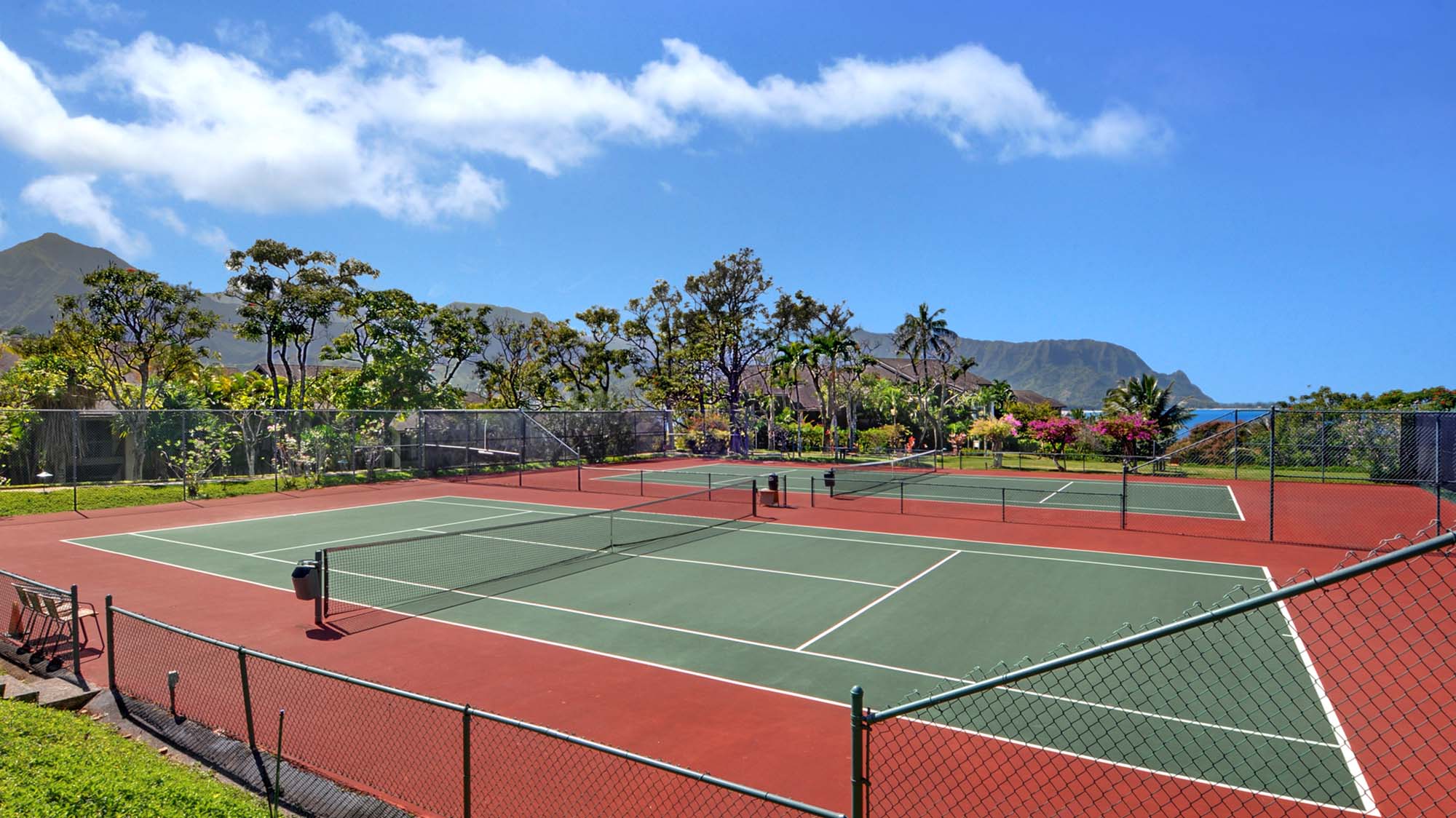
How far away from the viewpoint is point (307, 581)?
12383 mm

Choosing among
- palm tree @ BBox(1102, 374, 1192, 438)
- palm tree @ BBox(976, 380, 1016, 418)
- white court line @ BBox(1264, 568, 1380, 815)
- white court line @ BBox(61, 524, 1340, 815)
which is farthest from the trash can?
Result: palm tree @ BBox(976, 380, 1016, 418)

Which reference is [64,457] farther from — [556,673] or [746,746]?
[746,746]

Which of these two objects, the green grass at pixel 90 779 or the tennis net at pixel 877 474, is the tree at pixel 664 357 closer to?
the tennis net at pixel 877 474

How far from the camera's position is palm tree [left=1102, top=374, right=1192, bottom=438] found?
44906mm

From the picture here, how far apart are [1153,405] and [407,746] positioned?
47.0 m

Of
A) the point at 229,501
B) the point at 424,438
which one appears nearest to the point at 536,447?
the point at 424,438

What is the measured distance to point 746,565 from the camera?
17.0m

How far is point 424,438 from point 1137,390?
132ft

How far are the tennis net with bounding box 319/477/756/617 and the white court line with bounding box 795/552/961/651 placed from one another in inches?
232

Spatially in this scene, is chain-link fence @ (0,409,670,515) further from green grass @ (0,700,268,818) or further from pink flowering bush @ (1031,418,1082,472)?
pink flowering bush @ (1031,418,1082,472)

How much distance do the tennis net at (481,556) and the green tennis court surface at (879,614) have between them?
0.24m

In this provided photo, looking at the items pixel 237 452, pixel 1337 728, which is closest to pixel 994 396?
pixel 237 452

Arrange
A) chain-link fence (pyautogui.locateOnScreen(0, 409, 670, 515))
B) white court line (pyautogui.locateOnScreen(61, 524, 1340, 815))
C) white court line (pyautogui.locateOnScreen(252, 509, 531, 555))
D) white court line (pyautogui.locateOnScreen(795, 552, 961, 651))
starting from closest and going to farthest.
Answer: white court line (pyautogui.locateOnScreen(61, 524, 1340, 815)) → white court line (pyautogui.locateOnScreen(795, 552, 961, 651)) → white court line (pyautogui.locateOnScreen(252, 509, 531, 555)) → chain-link fence (pyautogui.locateOnScreen(0, 409, 670, 515))

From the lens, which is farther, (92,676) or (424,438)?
(424,438)
